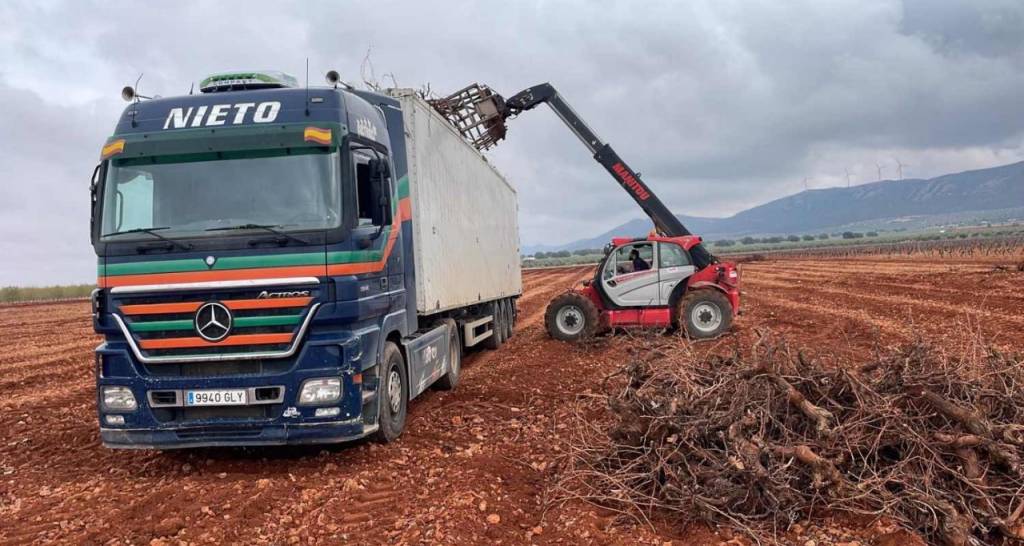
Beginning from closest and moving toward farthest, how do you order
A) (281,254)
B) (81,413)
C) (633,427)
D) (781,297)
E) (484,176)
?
(633,427), (281,254), (81,413), (484,176), (781,297)

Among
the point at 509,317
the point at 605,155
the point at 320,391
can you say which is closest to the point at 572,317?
the point at 509,317

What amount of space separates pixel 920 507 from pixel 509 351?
921 centimetres

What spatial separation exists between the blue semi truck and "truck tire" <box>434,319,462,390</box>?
9.93ft

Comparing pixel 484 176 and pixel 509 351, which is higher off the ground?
pixel 484 176

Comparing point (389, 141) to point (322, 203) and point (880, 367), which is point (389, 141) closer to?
point (322, 203)

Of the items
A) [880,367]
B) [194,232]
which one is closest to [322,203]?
[194,232]

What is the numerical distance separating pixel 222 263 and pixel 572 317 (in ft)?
27.7

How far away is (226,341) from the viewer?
18.5 ft

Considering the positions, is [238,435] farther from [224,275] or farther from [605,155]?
[605,155]

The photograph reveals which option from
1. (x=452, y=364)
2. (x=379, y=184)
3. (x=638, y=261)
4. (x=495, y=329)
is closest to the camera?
(x=379, y=184)

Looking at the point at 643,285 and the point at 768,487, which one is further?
the point at 643,285

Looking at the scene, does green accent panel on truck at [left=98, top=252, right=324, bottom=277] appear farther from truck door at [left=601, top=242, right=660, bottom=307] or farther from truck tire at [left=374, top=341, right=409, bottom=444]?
truck door at [left=601, top=242, right=660, bottom=307]

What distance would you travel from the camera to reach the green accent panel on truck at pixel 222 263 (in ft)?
18.5

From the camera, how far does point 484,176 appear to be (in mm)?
12922
